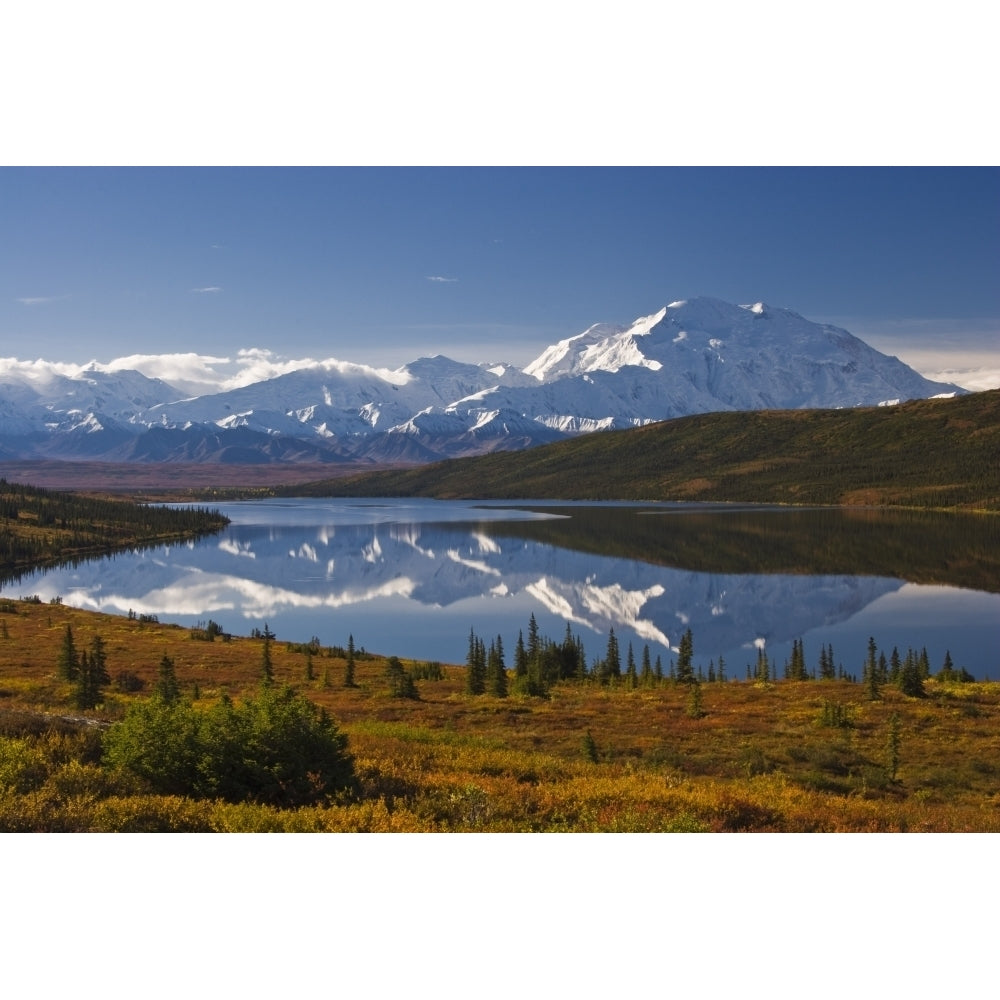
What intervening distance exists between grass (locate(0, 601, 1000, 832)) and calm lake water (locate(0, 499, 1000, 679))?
27151 mm

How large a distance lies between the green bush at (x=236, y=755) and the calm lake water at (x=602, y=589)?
56.4 meters

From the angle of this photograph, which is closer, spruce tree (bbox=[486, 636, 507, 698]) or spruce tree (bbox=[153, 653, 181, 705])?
spruce tree (bbox=[153, 653, 181, 705])

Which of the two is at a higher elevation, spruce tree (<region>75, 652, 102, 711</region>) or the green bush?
the green bush

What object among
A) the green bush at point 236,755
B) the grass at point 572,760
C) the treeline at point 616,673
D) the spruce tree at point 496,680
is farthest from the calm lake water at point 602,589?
the green bush at point 236,755

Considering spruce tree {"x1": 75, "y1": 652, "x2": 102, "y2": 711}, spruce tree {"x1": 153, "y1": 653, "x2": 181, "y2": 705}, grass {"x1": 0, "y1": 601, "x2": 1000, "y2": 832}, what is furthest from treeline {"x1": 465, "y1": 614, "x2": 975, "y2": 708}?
spruce tree {"x1": 75, "y1": 652, "x2": 102, "y2": 711}

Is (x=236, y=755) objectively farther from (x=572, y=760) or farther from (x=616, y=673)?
(x=616, y=673)

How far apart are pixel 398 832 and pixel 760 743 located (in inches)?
793

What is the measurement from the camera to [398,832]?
12.7 metres

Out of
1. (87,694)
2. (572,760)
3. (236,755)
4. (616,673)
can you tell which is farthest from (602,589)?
(236,755)

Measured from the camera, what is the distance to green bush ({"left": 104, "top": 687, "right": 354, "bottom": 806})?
13984 millimetres

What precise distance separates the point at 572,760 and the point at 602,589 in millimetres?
84693

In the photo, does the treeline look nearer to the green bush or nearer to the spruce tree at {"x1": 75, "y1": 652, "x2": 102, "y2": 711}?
the spruce tree at {"x1": 75, "y1": 652, "x2": 102, "y2": 711}

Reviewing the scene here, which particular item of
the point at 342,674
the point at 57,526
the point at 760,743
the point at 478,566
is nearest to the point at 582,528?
the point at 478,566
